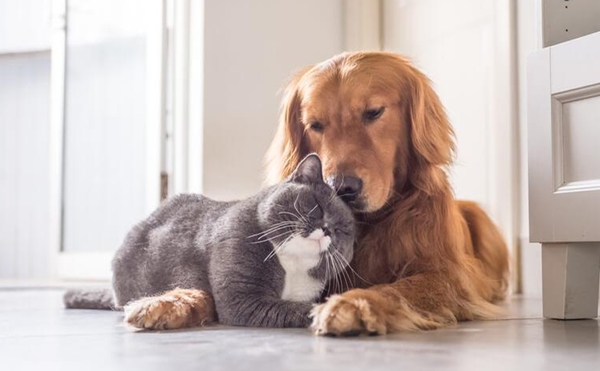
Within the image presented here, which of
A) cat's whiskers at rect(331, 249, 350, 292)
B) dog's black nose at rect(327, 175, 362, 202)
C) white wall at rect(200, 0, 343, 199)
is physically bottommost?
cat's whiskers at rect(331, 249, 350, 292)

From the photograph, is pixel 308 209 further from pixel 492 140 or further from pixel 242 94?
pixel 242 94

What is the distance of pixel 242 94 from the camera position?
306cm

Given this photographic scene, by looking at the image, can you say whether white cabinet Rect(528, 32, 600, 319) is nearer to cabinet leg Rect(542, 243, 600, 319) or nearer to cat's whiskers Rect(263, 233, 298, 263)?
cabinet leg Rect(542, 243, 600, 319)

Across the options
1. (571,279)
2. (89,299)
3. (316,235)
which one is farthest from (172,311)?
(571,279)

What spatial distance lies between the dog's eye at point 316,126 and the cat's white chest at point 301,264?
322 mm

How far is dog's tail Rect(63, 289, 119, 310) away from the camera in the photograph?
202 centimetres

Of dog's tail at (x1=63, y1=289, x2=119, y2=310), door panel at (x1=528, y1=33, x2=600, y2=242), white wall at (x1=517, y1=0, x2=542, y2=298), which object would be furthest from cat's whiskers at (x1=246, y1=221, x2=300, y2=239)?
white wall at (x1=517, y1=0, x2=542, y2=298)

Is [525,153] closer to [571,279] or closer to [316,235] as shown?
[571,279]

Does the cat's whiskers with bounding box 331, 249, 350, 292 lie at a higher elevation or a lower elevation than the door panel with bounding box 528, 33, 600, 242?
lower

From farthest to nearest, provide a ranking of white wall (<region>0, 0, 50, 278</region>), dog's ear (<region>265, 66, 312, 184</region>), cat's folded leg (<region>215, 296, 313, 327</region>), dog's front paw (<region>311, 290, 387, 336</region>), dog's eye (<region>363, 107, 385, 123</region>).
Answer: white wall (<region>0, 0, 50, 278</region>)
dog's ear (<region>265, 66, 312, 184</region>)
dog's eye (<region>363, 107, 385, 123</region>)
cat's folded leg (<region>215, 296, 313, 327</region>)
dog's front paw (<region>311, 290, 387, 336</region>)

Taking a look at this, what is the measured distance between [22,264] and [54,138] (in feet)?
5.35

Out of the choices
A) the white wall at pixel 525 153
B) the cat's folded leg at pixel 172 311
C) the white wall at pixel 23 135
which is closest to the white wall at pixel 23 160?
the white wall at pixel 23 135

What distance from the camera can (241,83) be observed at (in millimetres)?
3055

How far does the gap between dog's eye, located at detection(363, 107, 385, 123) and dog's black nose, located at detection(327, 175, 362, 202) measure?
0.55 ft
